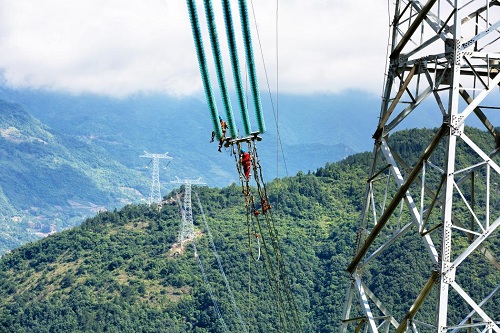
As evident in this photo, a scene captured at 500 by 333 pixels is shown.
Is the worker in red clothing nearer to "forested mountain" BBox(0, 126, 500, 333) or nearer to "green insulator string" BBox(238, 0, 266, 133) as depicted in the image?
"green insulator string" BBox(238, 0, 266, 133)

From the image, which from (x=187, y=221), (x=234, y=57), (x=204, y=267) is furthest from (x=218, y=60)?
(x=187, y=221)

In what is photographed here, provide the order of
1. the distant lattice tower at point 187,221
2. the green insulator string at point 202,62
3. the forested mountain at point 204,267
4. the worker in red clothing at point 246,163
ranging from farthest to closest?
the distant lattice tower at point 187,221, the forested mountain at point 204,267, the worker in red clothing at point 246,163, the green insulator string at point 202,62

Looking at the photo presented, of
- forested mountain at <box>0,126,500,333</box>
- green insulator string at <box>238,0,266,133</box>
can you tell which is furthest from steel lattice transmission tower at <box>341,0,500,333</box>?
forested mountain at <box>0,126,500,333</box>

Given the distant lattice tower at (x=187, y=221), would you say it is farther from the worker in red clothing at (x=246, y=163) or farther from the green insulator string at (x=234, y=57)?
the green insulator string at (x=234, y=57)

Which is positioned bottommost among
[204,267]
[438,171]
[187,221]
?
[438,171]

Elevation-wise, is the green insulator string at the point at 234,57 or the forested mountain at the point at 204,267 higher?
the forested mountain at the point at 204,267

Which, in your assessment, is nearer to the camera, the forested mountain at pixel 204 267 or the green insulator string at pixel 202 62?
the green insulator string at pixel 202 62

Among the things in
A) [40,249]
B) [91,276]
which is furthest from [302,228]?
[40,249]

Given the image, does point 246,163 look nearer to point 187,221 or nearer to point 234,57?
point 234,57

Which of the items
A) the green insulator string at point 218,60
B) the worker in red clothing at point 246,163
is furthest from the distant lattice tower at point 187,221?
the green insulator string at point 218,60

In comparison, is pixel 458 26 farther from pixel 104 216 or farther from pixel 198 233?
pixel 104 216
